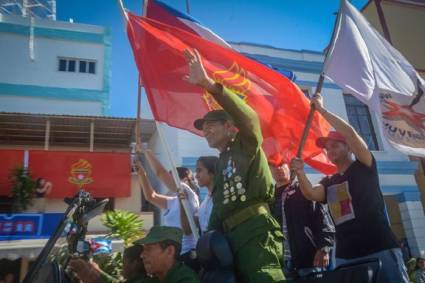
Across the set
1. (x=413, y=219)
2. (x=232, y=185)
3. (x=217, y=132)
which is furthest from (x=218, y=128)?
(x=413, y=219)

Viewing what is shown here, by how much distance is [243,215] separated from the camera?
1891mm

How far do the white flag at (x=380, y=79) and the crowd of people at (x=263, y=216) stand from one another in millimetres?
466

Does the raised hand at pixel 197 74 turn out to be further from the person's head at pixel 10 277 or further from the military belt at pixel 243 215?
the person's head at pixel 10 277

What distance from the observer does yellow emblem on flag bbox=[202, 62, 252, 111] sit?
3660 mm

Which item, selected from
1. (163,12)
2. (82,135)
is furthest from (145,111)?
(163,12)

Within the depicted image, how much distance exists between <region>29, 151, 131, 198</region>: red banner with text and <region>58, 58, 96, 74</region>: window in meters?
7.55

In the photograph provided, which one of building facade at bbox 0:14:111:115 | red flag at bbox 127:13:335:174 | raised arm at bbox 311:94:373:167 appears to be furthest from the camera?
building facade at bbox 0:14:111:115

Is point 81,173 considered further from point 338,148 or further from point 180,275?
point 180,275

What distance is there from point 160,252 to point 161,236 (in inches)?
3.6

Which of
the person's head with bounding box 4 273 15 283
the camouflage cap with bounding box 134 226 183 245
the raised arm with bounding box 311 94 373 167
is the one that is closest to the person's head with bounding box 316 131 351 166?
the raised arm with bounding box 311 94 373 167

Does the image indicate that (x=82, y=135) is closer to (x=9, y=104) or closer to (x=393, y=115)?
(x=9, y=104)

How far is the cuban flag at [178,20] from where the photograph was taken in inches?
156

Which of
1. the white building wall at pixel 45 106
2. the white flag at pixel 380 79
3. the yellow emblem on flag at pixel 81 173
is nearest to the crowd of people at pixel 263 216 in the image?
the white flag at pixel 380 79

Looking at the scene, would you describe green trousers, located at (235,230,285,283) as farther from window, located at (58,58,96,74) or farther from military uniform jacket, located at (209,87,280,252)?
window, located at (58,58,96,74)
